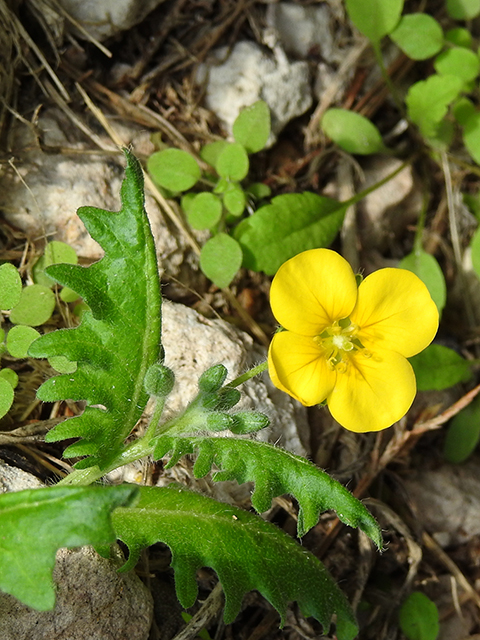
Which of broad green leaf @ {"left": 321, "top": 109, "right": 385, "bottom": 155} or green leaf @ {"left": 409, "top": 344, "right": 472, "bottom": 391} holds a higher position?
broad green leaf @ {"left": 321, "top": 109, "right": 385, "bottom": 155}

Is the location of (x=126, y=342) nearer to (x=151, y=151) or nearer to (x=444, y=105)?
(x=151, y=151)

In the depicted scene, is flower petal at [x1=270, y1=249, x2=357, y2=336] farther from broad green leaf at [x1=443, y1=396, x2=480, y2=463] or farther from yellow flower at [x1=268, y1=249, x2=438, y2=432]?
broad green leaf at [x1=443, y1=396, x2=480, y2=463]

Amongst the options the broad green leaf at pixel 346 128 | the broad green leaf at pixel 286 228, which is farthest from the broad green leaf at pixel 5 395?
the broad green leaf at pixel 346 128

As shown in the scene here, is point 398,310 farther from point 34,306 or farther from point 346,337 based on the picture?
point 34,306

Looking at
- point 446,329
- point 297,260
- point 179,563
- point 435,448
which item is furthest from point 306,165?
point 179,563

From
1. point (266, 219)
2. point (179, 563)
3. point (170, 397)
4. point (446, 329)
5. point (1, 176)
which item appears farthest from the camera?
point (446, 329)

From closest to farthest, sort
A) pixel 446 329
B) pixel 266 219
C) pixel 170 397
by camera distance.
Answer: pixel 170 397 < pixel 266 219 < pixel 446 329

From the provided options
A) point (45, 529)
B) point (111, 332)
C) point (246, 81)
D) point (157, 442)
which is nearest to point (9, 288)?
point (111, 332)

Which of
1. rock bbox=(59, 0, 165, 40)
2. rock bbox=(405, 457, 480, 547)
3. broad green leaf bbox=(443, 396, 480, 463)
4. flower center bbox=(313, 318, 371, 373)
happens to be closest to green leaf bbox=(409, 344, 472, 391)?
broad green leaf bbox=(443, 396, 480, 463)
